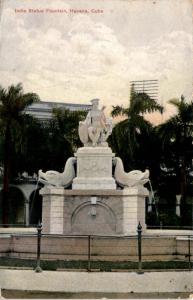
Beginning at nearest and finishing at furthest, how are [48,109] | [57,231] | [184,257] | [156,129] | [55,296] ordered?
1. [55,296]
2. [184,257]
3. [57,231]
4. [156,129]
5. [48,109]

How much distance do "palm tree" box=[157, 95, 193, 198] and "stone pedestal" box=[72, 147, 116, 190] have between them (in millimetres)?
16399

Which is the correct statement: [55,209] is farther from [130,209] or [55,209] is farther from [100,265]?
[100,265]

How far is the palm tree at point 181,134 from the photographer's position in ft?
120

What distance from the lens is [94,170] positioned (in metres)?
19.3

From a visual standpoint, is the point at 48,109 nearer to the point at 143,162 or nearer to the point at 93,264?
the point at 143,162

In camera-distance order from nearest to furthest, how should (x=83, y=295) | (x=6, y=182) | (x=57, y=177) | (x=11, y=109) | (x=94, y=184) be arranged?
(x=83, y=295) → (x=94, y=184) → (x=57, y=177) → (x=6, y=182) → (x=11, y=109)

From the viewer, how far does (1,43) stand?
13812 millimetres

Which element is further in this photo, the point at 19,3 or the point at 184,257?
the point at 184,257

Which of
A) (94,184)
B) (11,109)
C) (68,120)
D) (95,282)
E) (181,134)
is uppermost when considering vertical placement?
(68,120)

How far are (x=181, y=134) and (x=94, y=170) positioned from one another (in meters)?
19.7

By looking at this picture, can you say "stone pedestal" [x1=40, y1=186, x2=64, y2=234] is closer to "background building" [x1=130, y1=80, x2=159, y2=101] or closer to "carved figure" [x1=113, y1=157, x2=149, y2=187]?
"carved figure" [x1=113, y1=157, x2=149, y2=187]

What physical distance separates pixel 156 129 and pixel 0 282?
29.6 meters

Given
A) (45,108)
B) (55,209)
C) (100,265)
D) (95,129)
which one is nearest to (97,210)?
(55,209)

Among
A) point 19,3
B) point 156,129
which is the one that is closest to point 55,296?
point 19,3
